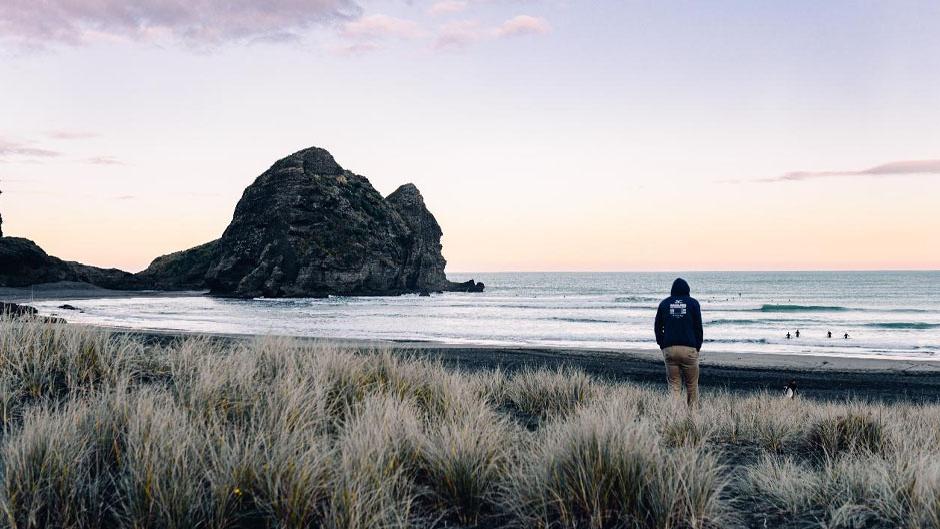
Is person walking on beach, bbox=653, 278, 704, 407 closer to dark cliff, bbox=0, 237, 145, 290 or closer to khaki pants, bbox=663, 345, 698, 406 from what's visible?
khaki pants, bbox=663, 345, 698, 406

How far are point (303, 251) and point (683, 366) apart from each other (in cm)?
8149

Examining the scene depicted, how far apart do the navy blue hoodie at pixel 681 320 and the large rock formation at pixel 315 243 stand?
7836cm

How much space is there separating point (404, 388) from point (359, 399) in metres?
0.81

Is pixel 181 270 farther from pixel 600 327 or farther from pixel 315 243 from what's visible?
pixel 600 327

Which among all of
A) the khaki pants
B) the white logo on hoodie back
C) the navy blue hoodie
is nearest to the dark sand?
the khaki pants

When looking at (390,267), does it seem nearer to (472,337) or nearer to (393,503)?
(472,337)

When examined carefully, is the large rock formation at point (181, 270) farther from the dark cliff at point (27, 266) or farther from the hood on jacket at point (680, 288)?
the hood on jacket at point (680, 288)

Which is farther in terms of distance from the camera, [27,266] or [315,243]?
[315,243]

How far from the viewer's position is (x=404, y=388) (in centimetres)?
805

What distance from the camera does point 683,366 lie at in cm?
1023

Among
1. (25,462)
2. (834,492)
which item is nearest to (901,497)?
(834,492)

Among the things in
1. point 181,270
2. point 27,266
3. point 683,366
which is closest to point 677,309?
point 683,366

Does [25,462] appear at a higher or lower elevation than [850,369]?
higher

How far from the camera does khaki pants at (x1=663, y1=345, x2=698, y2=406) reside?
10.1m
